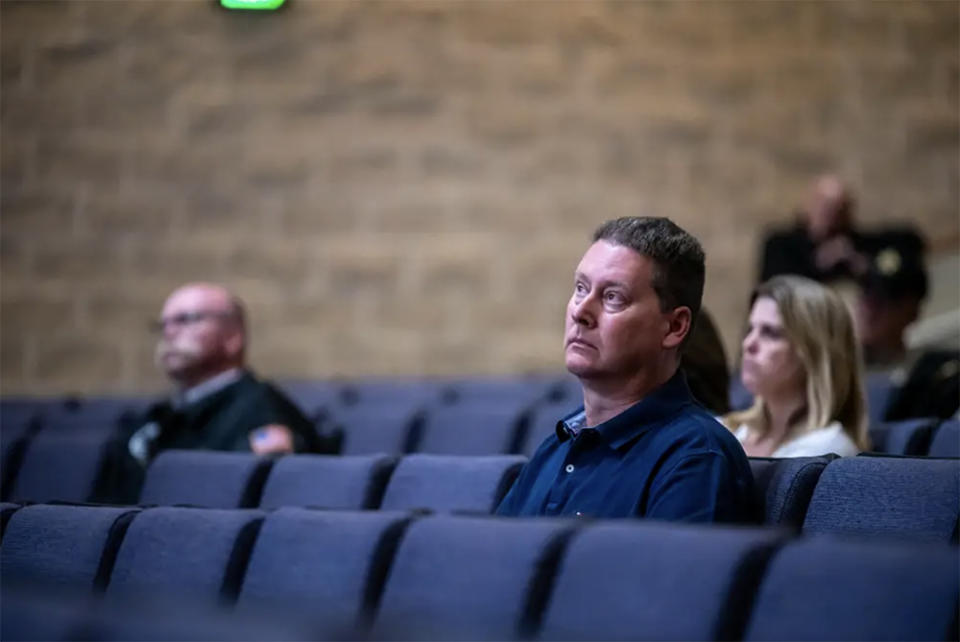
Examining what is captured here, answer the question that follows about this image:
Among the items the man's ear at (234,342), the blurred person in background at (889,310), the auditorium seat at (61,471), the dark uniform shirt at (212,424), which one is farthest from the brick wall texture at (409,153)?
the auditorium seat at (61,471)

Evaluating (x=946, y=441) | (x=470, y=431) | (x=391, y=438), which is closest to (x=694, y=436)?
(x=946, y=441)

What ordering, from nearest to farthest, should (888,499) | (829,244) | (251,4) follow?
(888,499)
(829,244)
(251,4)

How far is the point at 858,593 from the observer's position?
23.8 inches

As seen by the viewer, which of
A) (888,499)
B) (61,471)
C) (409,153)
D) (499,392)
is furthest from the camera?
(409,153)

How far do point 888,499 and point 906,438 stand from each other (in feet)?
1.32

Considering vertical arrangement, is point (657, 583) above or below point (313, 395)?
above

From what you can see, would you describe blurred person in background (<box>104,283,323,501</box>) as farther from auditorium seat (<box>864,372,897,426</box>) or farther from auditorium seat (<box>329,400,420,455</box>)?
auditorium seat (<box>864,372,897,426</box>)

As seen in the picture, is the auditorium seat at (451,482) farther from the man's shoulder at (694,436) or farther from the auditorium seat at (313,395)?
the auditorium seat at (313,395)

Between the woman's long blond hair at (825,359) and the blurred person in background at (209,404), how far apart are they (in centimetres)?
56

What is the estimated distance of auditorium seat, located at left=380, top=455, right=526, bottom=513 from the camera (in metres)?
1.07

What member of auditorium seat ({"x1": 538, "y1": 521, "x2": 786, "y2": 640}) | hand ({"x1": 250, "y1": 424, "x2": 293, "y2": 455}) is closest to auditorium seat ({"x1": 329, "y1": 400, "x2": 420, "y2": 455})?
hand ({"x1": 250, "y1": 424, "x2": 293, "y2": 455})

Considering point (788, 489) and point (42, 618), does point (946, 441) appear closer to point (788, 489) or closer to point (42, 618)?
point (788, 489)

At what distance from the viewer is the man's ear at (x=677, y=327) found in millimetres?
951

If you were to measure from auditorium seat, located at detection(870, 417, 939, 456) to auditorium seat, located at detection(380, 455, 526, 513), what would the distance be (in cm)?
31
